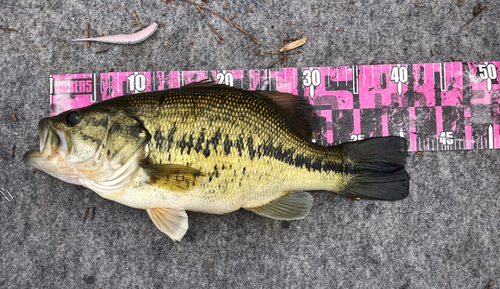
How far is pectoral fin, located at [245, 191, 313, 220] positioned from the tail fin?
247 mm

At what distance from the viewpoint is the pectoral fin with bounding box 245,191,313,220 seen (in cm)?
162

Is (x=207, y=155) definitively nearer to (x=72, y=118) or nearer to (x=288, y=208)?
(x=288, y=208)

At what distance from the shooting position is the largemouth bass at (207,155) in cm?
141

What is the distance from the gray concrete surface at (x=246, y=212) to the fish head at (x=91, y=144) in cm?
50

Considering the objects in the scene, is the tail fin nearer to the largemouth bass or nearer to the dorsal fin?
the largemouth bass

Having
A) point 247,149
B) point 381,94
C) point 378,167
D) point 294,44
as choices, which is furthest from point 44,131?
point 381,94

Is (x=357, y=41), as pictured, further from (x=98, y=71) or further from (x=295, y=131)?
(x=98, y=71)

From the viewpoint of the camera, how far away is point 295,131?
1.65 metres

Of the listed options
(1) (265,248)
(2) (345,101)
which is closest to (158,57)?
(2) (345,101)

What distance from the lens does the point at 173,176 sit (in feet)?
4.77

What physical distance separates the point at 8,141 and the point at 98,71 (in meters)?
0.68

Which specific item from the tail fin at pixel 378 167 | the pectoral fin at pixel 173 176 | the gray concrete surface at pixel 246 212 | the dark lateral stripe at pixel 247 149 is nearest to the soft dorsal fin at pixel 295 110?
the dark lateral stripe at pixel 247 149

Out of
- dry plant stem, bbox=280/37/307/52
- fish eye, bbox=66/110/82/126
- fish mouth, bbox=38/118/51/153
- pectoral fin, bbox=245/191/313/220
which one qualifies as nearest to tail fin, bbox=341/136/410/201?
pectoral fin, bbox=245/191/313/220

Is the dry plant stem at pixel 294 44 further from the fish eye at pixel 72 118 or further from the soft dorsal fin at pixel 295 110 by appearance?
the fish eye at pixel 72 118
